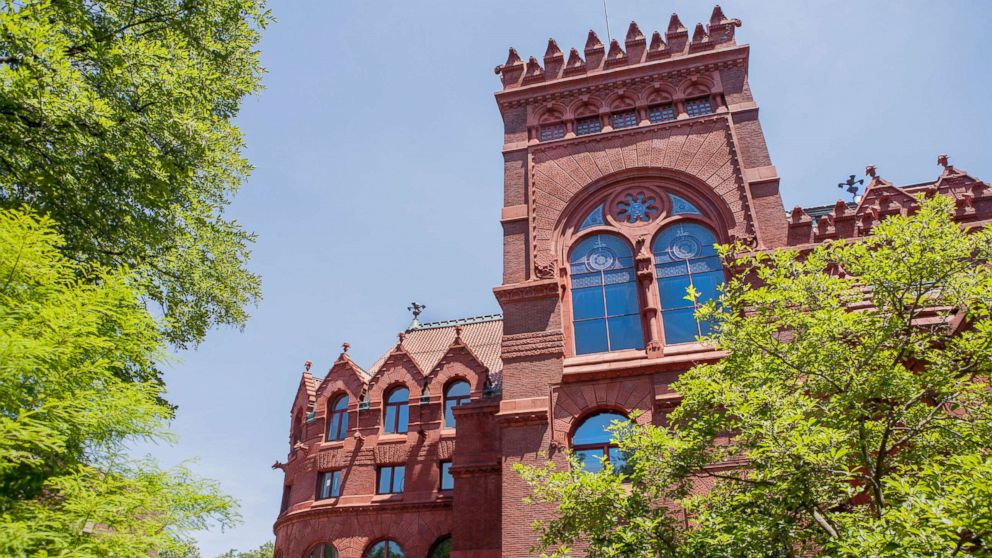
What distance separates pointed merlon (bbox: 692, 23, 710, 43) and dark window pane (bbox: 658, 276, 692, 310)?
26.4ft

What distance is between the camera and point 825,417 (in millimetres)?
9000

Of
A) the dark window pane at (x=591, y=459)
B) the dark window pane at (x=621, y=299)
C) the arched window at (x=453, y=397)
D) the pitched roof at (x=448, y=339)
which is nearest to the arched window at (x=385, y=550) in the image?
the arched window at (x=453, y=397)

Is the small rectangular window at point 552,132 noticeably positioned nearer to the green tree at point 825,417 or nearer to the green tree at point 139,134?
the green tree at point 139,134

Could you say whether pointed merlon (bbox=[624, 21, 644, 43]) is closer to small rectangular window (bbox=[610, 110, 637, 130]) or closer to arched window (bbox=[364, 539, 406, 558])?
small rectangular window (bbox=[610, 110, 637, 130])

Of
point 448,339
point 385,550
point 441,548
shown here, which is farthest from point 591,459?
point 448,339

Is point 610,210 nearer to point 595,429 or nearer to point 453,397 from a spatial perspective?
point 595,429

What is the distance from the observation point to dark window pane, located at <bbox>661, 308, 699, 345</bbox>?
1639 cm

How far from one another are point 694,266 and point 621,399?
434 centimetres

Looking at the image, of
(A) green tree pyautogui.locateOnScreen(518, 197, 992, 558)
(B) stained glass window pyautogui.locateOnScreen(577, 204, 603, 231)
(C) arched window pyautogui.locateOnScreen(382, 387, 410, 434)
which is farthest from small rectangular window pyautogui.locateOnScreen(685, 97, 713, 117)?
(C) arched window pyautogui.locateOnScreen(382, 387, 410, 434)

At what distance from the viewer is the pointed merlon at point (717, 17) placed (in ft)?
66.9

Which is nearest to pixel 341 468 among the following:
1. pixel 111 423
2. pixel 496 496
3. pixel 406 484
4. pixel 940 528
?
pixel 406 484

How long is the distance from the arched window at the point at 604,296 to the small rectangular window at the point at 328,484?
11286 millimetres

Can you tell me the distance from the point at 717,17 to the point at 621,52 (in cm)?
325

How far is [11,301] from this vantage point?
7.57m
